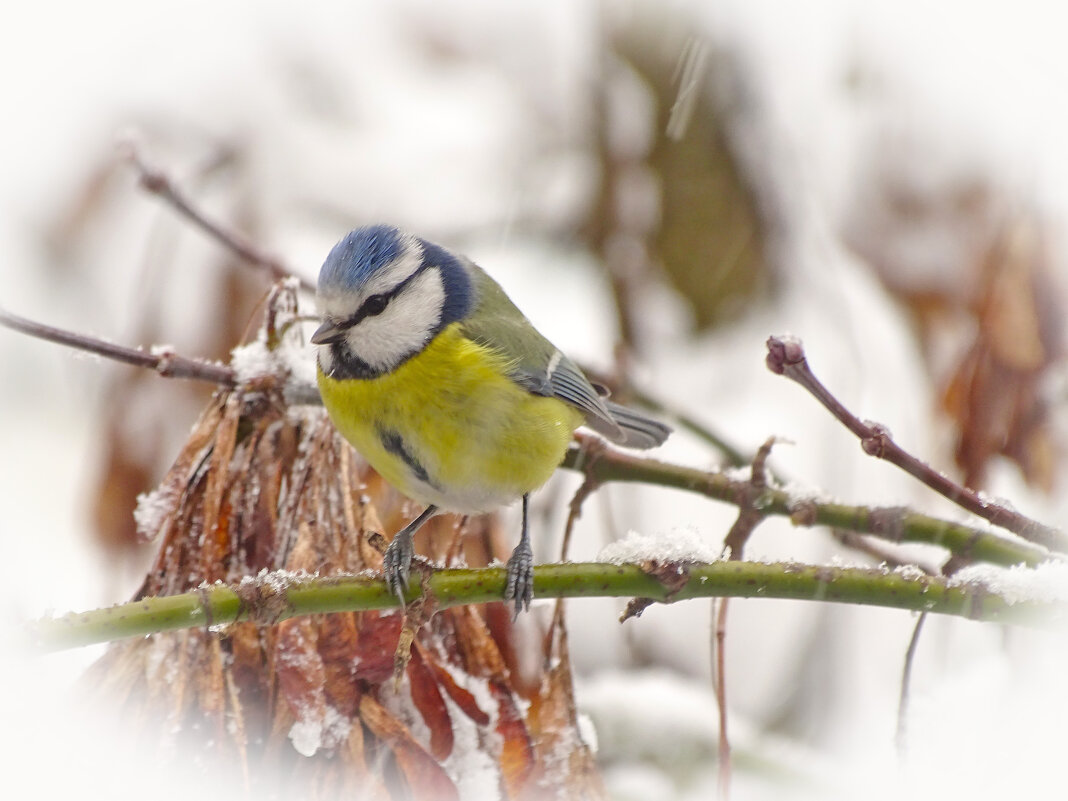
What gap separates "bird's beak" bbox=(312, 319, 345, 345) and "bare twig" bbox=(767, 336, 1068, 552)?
76 centimetres

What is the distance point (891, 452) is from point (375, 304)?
2.95 ft

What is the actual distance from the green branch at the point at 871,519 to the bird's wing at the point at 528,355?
211 mm

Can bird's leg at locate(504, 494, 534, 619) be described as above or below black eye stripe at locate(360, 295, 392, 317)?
below

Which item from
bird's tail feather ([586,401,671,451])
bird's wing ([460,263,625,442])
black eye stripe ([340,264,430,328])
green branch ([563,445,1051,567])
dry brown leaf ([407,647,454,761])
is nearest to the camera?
dry brown leaf ([407,647,454,761])

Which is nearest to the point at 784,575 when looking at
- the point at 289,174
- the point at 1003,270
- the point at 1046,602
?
the point at 1046,602

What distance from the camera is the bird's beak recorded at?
154 centimetres

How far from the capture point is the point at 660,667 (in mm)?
2830

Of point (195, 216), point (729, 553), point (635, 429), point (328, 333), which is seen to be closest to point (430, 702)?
point (729, 553)

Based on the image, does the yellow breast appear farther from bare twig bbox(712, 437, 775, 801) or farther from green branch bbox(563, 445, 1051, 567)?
bare twig bbox(712, 437, 775, 801)

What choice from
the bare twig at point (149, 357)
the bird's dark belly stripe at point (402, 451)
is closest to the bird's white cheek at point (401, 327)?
the bird's dark belly stripe at point (402, 451)

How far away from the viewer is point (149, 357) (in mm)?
1472

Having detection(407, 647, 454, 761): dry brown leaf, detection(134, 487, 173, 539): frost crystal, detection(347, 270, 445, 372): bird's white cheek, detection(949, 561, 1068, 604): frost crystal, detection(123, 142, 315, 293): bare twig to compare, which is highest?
detection(123, 142, 315, 293): bare twig

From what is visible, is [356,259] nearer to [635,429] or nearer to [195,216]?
[195,216]

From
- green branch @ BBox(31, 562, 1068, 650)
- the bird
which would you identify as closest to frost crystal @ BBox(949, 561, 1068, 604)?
green branch @ BBox(31, 562, 1068, 650)
